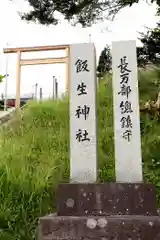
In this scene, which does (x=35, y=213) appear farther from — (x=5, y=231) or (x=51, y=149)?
(x=51, y=149)

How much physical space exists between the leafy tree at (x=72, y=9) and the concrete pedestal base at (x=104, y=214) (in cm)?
496

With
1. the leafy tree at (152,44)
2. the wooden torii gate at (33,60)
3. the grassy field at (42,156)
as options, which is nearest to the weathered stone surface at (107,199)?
the grassy field at (42,156)

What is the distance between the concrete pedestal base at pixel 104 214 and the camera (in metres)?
3.20

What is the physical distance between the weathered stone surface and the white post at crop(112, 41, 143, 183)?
16 cm

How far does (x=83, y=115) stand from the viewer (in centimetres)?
374

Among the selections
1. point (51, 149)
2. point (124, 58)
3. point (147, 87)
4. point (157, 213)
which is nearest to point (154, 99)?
point (147, 87)

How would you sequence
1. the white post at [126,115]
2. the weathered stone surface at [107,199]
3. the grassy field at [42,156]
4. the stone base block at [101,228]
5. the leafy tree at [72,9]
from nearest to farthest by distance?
the stone base block at [101,228], the weathered stone surface at [107,199], the white post at [126,115], the grassy field at [42,156], the leafy tree at [72,9]

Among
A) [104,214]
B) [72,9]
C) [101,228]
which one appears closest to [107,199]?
[104,214]

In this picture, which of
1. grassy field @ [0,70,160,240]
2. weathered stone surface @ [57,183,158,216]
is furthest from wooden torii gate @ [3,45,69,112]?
weathered stone surface @ [57,183,158,216]

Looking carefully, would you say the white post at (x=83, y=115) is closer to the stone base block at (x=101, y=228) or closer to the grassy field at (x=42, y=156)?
the stone base block at (x=101, y=228)

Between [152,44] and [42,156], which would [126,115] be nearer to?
[42,156]

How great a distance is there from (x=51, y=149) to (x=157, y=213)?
245 cm

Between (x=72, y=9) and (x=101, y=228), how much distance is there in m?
5.46

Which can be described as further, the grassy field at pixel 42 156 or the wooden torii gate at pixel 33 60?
the wooden torii gate at pixel 33 60
